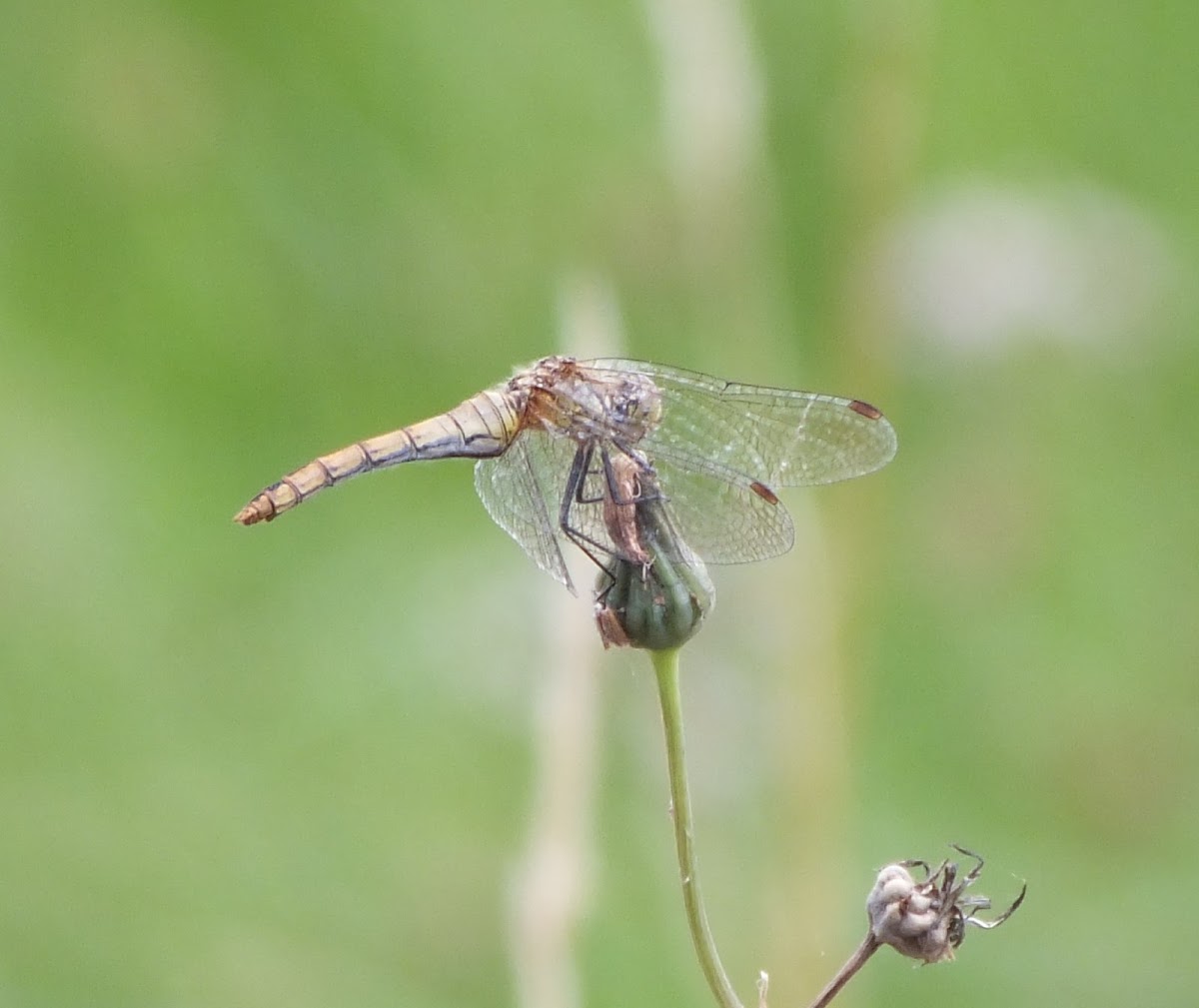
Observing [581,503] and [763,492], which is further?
[763,492]

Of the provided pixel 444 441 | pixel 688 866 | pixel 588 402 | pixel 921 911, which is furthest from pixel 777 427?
pixel 688 866

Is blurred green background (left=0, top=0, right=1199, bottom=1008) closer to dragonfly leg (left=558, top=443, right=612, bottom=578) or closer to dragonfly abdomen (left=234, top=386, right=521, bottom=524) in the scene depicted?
dragonfly abdomen (left=234, top=386, right=521, bottom=524)

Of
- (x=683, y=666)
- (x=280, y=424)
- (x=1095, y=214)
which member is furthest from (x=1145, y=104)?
(x=280, y=424)

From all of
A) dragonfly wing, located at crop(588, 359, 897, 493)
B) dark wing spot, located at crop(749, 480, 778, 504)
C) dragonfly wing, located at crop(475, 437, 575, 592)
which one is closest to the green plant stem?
dragonfly wing, located at crop(475, 437, 575, 592)

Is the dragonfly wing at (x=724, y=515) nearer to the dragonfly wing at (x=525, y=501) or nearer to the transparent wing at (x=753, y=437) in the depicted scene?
the transparent wing at (x=753, y=437)

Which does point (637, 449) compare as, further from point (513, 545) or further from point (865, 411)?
point (513, 545)

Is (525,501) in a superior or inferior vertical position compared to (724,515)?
superior

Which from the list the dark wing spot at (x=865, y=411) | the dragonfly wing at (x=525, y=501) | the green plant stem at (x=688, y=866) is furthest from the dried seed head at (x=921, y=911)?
the dark wing spot at (x=865, y=411)
